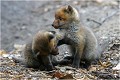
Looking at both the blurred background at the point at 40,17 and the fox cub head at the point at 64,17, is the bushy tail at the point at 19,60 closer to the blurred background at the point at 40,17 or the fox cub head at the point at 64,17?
the fox cub head at the point at 64,17

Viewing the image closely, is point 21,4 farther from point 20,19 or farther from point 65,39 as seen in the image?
point 65,39

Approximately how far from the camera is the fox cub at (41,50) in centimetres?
739

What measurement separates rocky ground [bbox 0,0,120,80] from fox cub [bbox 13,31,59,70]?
14 centimetres

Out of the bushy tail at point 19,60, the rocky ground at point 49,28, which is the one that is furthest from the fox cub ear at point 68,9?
the bushy tail at point 19,60

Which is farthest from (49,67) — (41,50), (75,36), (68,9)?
(68,9)

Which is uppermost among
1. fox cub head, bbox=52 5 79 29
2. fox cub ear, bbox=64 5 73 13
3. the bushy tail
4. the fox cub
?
fox cub ear, bbox=64 5 73 13

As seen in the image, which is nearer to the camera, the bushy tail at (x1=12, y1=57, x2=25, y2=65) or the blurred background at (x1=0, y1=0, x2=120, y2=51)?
the bushy tail at (x1=12, y1=57, x2=25, y2=65)

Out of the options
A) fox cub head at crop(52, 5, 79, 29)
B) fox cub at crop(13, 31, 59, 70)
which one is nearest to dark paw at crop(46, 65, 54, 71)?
fox cub at crop(13, 31, 59, 70)

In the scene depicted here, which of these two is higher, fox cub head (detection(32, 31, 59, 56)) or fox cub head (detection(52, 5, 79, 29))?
fox cub head (detection(52, 5, 79, 29))

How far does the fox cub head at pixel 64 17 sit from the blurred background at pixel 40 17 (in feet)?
7.96

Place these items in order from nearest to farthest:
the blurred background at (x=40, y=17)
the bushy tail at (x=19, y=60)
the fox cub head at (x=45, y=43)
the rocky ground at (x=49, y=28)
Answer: the fox cub head at (x=45, y=43), the rocky ground at (x=49, y=28), the bushy tail at (x=19, y=60), the blurred background at (x=40, y=17)

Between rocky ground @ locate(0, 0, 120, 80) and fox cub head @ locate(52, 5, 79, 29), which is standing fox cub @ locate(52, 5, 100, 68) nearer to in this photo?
fox cub head @ locate(52, 5, 79, 29)

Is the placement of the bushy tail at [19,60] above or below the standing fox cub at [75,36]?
→ below

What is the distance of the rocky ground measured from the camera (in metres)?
7.75
